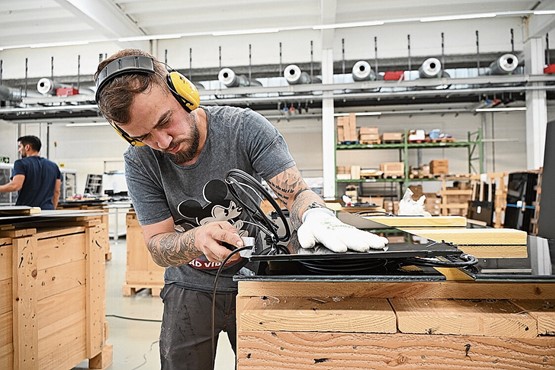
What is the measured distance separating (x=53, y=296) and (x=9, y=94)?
7.98 metres

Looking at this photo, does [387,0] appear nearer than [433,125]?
Yes

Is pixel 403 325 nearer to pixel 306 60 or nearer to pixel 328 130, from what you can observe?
pixel 328 130

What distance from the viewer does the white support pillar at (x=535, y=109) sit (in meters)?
7.22

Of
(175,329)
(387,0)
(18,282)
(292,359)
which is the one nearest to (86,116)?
(387,0)

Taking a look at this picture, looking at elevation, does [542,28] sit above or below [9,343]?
above

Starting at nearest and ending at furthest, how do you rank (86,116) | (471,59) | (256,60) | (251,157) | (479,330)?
(479,330) < (251,157) < (471,59) < (256,60) < (86,116)

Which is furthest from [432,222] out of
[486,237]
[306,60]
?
[306,60]

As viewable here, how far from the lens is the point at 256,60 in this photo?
8148mm

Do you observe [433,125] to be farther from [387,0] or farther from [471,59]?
[387,0]

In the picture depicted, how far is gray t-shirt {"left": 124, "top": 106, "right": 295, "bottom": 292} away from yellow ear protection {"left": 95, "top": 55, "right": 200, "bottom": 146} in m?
0.14

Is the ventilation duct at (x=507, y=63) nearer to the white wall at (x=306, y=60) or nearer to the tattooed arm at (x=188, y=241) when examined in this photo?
the white wall at (x=306, y=60)

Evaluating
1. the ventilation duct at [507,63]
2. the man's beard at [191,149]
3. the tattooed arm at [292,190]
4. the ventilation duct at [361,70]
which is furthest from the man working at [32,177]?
the ventilation duct at [507,63]

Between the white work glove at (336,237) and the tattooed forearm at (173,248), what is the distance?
0.37 meters

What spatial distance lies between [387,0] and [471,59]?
7.02 ft
